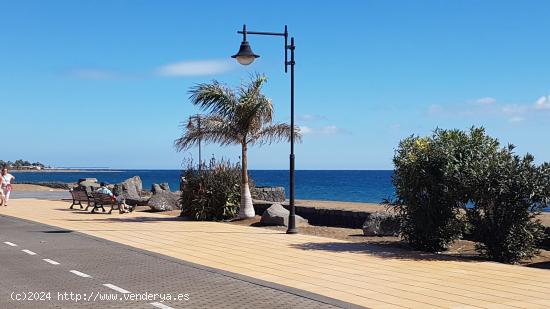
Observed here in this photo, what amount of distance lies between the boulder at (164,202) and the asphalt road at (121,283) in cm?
1199

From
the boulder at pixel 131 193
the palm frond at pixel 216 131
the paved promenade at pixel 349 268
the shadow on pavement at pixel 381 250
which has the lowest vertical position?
the paved promenade at pixel 349 268

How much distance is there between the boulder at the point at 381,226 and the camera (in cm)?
1616

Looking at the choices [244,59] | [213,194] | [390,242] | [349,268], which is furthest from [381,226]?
[213,194]

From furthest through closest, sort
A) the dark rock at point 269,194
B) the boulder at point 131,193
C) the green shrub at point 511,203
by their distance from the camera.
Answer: the dark rock at point 269,194 → the boulder at point 131,193 → the green shrub at point 511,203

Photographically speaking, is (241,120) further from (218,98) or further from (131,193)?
(131,193)

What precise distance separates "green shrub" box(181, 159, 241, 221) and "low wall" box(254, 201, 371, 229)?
5.01 ft

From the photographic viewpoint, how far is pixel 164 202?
86.7 ft

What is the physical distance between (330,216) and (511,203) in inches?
341

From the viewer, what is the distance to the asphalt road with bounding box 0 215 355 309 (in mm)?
8539

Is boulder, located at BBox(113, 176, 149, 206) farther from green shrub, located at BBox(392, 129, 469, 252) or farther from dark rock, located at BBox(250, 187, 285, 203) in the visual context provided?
green shrub, located at BBox(392, 129, 469, 252)

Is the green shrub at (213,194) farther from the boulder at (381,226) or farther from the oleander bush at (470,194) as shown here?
the oleander bush at (470,194)

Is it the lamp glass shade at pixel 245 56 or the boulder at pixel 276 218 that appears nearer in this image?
the lamp glass shade at pixel 245 56

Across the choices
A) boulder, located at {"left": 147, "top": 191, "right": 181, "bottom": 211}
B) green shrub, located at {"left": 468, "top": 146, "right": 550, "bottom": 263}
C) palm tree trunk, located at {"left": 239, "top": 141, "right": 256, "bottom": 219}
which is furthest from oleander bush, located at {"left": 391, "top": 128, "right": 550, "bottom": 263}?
boulder, located at {"left": 147, "top": 191, "right": 181, "bottom": 211}

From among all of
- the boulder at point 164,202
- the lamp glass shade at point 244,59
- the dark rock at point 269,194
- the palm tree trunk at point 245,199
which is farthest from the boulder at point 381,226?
the dark rock at point 269,194
